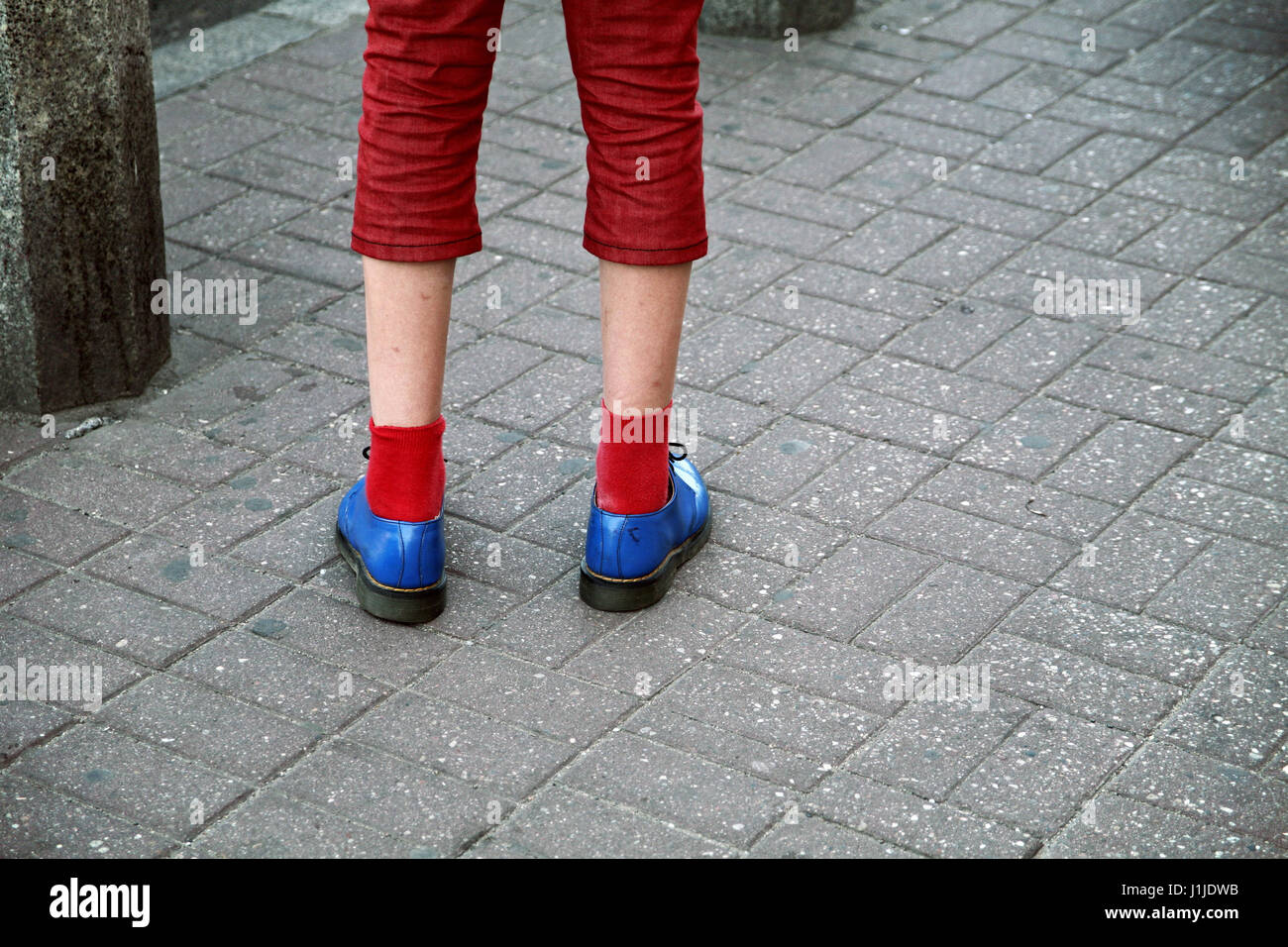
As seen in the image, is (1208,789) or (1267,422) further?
(1267,422)

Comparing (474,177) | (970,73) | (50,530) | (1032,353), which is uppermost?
(474,177)

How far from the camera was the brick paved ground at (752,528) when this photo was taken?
96.2 inches

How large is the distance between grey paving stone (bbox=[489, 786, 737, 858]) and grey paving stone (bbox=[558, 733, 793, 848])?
0.08ft

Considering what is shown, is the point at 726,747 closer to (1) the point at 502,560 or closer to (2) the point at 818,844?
(2) the point at 818,844

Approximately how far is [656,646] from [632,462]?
0.32 metres

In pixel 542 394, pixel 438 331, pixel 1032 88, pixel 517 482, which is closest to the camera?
pixel 438 331

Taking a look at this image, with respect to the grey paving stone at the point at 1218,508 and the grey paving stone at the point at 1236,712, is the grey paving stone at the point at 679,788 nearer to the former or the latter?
the grey paving stone at the point at 1236,712

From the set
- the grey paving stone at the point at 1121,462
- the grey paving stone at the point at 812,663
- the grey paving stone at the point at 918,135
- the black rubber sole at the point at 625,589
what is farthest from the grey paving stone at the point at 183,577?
the grey paving stone at the point at 918,135

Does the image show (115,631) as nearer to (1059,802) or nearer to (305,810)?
(305,810)

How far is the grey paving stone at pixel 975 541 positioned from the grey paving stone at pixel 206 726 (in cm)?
120

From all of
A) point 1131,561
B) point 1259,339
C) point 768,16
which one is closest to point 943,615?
point 1131,561

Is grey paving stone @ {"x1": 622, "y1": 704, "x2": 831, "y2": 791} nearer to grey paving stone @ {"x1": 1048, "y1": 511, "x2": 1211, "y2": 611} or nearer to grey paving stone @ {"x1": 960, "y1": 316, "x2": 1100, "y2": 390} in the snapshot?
grey paving stone @ {"x1": 1048, "y1": 511, "x2": 1211, "y2": 611}

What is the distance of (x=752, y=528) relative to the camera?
3.10 m

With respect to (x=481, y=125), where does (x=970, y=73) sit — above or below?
below
